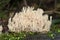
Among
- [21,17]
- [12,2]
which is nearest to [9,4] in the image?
[12,2]

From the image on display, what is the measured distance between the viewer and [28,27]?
102 inches

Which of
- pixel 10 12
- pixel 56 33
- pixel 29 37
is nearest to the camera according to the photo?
pixel 29 37

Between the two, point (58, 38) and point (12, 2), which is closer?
→ point (58, 38)

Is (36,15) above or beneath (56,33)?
above

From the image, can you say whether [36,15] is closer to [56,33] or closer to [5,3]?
[56,33]

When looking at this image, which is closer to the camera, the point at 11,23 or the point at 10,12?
the point at 11,23

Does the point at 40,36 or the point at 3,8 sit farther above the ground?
the point at 3,8

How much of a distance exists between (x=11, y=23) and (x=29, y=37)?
257 mm

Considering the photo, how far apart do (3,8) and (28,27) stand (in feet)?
5.62

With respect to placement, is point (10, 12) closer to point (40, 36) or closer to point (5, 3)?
point (5, 3)

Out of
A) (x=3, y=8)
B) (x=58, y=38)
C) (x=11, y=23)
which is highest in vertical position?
(x=3, y=8)

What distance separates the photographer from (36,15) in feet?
8.58

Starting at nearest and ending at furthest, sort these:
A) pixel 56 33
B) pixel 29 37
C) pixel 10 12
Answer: pixel 29 37
pixel 56 33
pixel 10 12

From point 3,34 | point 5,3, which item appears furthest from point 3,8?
point 3,34
